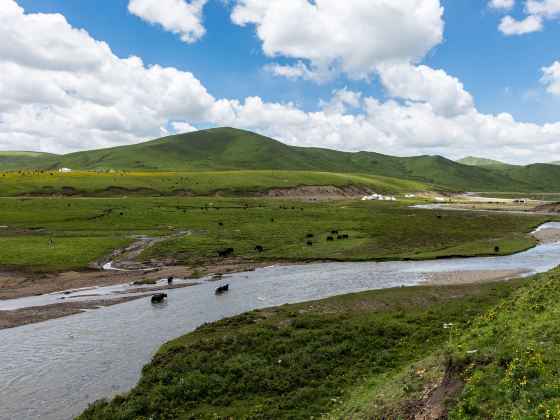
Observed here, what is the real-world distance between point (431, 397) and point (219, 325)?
62.5ft

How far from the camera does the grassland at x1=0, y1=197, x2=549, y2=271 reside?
205 feet

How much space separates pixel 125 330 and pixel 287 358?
15982 millimetres

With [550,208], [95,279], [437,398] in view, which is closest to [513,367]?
[437,398]

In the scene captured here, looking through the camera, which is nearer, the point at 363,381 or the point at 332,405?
the point at 332,405

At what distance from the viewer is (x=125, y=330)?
32031mm

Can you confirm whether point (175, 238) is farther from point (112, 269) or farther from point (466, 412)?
point (466, 412)

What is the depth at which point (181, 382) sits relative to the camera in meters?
22.0

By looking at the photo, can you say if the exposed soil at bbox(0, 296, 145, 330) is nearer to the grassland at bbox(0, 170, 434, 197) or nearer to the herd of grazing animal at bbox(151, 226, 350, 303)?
the herd of grazing animal at bbox(151, 226, 350, 303)

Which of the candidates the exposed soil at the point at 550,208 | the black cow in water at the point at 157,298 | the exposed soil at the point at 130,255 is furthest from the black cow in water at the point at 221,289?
the exposed soil at the point at 550,208

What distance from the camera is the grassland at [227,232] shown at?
62.5m

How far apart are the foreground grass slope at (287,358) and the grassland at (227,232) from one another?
1133 inches

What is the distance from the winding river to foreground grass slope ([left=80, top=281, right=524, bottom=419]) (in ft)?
8.74

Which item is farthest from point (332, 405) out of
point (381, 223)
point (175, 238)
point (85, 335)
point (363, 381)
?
point (381, 223)

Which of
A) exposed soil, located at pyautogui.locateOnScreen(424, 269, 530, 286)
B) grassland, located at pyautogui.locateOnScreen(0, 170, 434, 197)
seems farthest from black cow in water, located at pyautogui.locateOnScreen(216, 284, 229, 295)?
grassland, located at pyautogui.locateOnScreen(0, 170, 434, 197)
